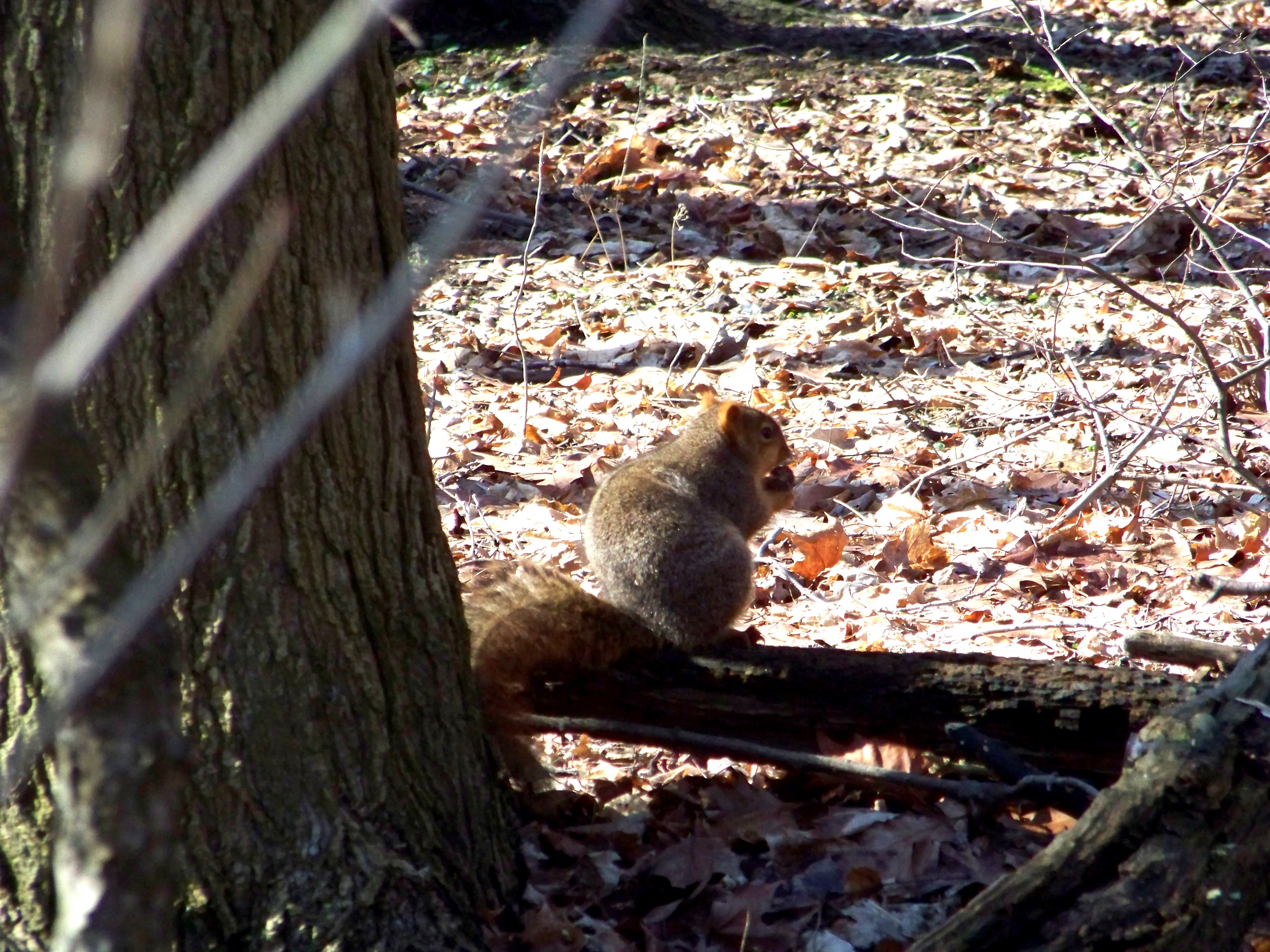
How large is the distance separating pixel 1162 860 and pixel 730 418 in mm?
2752

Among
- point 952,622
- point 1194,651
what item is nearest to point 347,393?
point 1194,651

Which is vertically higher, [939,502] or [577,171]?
[577,171]

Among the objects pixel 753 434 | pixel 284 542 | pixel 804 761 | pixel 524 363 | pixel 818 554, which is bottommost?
pixel 818 554

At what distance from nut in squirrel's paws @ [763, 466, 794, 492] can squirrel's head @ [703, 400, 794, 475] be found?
0.12 feet

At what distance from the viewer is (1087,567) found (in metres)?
4.57

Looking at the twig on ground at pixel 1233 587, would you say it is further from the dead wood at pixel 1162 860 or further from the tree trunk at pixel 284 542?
the tree trunk at pixel 284 542

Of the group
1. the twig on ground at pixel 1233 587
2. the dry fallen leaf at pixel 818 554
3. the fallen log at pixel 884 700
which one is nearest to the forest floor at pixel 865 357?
the dry fallen leaf at pixel 818 554

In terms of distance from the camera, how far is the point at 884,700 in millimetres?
3174

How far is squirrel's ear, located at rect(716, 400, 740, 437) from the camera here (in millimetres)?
4797

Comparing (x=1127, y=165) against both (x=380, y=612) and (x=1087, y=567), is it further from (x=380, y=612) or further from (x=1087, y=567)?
(x=380, y=612)

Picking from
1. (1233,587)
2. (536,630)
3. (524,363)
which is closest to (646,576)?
(536,630)

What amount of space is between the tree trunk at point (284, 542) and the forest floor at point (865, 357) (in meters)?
0.35

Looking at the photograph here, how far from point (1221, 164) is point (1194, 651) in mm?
5479

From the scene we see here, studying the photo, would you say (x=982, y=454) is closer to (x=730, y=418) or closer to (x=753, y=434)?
(x=753, y=434)
